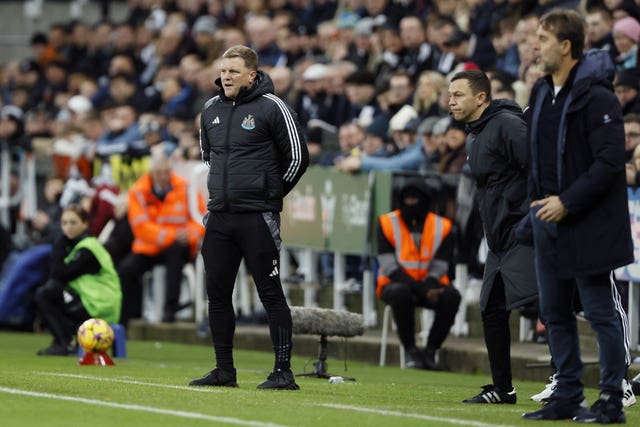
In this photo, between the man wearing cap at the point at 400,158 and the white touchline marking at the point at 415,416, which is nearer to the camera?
the white touchline marking at the point at 415,416

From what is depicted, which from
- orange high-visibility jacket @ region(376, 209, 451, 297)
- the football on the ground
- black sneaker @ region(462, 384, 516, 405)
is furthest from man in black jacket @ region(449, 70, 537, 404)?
orange high-visibility jacket @ region(376, 209, 451, 297)

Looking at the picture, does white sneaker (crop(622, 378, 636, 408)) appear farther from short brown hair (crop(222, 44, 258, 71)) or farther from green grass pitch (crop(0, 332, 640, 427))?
short brown hair (crop(222, 44, 258, 71))

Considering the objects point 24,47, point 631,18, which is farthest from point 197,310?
point 24,47

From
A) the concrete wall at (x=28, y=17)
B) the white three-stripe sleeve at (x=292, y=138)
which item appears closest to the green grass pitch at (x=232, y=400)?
the white three-stripe sleeve at (x=292, y=138)

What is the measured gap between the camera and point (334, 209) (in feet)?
60.6

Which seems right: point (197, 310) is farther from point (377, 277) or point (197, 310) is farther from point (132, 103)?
point (132, 103)

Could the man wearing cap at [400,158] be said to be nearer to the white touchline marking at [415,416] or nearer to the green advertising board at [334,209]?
the green advertising board at [334,209]

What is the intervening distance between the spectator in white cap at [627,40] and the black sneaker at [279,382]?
245 inches

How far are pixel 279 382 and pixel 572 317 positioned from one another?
2.75 m

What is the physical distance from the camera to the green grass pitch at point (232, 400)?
937cm

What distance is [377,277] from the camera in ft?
56.5

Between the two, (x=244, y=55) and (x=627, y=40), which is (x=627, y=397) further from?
(x=627, y=40)

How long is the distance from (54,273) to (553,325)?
8.20 m

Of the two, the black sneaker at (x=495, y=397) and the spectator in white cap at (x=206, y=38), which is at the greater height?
the spectator in white cap at (x=206, y=38)
